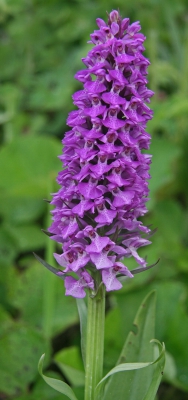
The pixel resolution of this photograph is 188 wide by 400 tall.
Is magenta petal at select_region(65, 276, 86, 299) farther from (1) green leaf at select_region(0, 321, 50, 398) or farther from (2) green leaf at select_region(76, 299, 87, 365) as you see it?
(1) green leaf at select_region(0, 321, 50, 398)

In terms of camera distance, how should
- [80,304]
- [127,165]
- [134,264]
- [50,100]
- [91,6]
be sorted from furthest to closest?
[91,6] → [50,100] → [134,264] → [80,304] → [127,165]

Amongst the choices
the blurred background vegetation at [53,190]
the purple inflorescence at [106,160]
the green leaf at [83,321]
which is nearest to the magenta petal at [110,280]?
the purple inflorescence at [106,160]

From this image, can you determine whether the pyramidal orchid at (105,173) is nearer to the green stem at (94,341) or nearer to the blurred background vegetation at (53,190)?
the green stem at (94,341)

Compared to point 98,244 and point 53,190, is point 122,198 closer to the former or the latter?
point 98,244

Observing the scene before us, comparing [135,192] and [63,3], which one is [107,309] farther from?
[63,3]

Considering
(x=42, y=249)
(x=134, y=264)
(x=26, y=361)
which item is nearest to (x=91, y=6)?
(x=42, y=249)

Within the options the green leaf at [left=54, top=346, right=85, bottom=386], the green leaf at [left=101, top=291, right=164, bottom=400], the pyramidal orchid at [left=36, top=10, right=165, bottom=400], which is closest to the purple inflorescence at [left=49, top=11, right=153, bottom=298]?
the pyramidal orchid at [left=36, top=10, right=165, bottom=400]

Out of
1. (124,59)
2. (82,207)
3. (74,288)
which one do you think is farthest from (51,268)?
(124,59)

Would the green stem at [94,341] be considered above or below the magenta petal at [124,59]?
below
